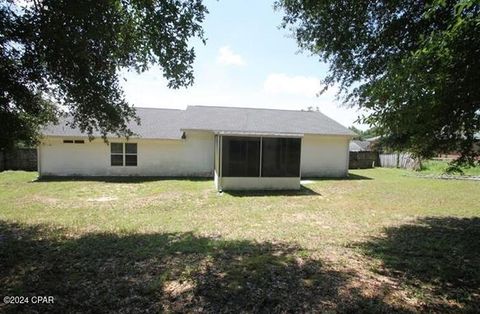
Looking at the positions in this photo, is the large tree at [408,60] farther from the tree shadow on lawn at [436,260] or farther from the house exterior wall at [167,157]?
the house exterior wall at [167,157]

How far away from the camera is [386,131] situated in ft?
18.6

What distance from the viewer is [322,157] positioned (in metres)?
20.8

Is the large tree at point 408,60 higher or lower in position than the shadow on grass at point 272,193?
higher

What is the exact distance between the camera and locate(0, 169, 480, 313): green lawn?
4168 mm

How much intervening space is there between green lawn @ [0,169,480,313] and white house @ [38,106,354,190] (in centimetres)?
226

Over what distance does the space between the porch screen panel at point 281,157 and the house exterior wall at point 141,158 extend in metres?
5.48

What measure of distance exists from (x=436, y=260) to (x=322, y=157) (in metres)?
15.1

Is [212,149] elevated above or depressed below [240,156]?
above

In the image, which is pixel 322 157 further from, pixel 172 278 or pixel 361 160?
pixel 172 278

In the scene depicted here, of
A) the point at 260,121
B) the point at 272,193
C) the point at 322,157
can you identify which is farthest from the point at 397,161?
the point at 272,193

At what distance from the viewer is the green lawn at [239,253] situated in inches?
164

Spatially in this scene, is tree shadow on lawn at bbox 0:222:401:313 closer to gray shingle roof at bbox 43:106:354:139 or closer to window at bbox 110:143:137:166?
window at bbox 110:143:137:166

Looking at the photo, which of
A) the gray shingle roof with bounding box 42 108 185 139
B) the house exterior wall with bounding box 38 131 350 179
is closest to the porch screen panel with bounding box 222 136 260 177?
the house exterior wall with bounding box 38 131 350 179

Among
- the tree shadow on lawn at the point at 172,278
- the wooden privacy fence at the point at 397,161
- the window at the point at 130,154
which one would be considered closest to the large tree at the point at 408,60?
the tree shadow on lawn at the point at 172,278
